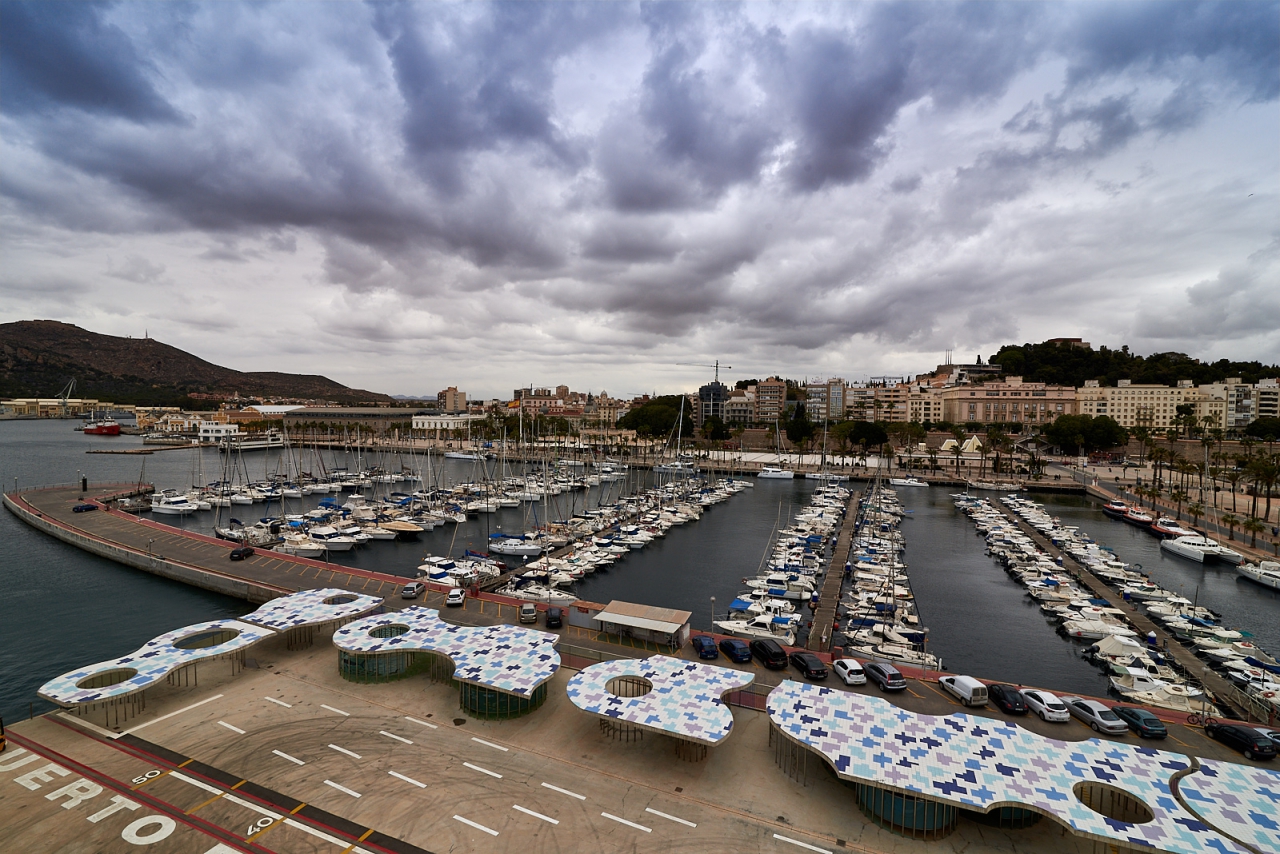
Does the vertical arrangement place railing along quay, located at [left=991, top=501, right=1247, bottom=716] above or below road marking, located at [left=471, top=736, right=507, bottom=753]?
above

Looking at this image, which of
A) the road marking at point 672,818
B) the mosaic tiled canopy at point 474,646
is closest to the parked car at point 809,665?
the road marking at point 672,818

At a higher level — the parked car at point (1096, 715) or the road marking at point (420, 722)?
the parked car at point (1096, 715)

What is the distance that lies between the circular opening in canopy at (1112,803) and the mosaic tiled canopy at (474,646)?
48.4ft

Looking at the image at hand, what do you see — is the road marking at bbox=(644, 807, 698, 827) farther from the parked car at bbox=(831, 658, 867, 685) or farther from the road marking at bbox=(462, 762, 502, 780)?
the parked car at bbox=(831, 658, 867, 685)

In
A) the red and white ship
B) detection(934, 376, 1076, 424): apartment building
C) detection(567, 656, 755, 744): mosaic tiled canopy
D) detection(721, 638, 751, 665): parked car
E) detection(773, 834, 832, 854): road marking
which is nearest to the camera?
detection(773, 834, 832, 854): road marking

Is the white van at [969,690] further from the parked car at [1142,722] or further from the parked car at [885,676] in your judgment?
the parked car at [1142,722]

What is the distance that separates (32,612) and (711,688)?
38676 millimetres

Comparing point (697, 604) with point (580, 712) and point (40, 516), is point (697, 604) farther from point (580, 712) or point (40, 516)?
point (40, 516)

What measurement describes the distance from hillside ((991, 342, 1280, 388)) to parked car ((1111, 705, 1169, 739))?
15834 cm

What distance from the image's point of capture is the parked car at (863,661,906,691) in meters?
20.7

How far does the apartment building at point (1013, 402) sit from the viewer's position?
135 m

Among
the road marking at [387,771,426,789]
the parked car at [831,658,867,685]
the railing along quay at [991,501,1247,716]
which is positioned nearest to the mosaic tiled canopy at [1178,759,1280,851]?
the parked car at [831,658,867,685]

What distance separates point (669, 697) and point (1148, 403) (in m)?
159

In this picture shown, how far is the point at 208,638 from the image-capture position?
23094 mm
